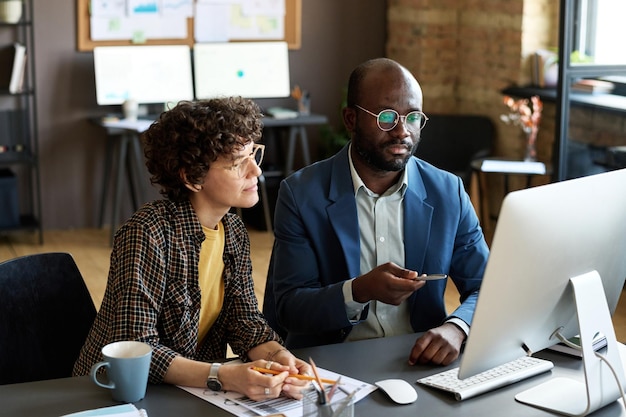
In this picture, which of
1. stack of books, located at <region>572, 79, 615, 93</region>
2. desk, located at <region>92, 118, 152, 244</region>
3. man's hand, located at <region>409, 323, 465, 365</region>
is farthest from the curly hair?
desk, located at <region>92, 118, 152, 244</region>

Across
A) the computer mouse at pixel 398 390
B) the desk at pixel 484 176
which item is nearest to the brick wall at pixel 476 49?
the desk at pixel 484 176

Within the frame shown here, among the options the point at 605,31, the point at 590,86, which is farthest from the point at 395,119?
the point at 605,31

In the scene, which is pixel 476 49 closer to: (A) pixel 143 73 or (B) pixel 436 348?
(A) pixel 143 73

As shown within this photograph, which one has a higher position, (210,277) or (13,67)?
(13,67)

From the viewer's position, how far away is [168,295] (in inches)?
77.2

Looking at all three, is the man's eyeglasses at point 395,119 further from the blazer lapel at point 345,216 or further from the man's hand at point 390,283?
the man's hand at point 390,283

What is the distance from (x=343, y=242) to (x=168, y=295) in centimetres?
47

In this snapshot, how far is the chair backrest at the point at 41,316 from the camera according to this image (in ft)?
6.91

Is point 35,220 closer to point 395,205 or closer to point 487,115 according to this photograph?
point 487,115

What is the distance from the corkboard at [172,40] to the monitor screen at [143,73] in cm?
7

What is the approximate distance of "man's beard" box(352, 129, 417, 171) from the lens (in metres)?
2.20

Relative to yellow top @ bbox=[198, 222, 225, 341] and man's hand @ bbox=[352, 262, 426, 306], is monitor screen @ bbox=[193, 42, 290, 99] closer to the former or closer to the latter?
yellow top @ bbox=[198, 222, 225, 341]

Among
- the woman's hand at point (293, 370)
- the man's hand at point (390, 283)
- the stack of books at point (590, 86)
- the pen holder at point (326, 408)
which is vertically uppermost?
the stack of books at point (590, 86)

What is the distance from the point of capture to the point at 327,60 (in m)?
6.73
